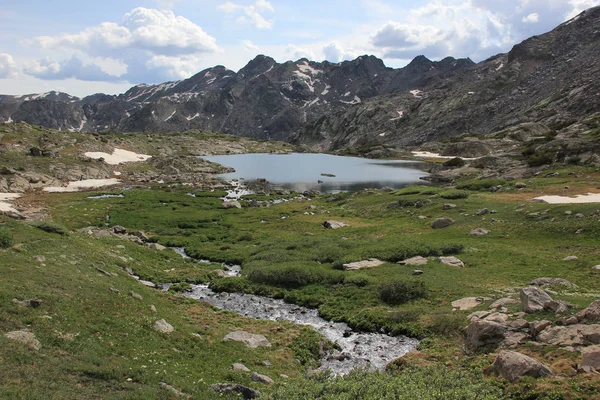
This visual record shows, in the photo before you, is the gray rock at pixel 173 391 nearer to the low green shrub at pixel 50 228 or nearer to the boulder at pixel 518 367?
the boulder at pixel 518 367

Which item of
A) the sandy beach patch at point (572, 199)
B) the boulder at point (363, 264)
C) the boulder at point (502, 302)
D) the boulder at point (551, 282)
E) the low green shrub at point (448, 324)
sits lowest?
the boulder at point (363, 264)

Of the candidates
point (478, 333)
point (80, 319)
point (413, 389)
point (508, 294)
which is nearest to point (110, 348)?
point (80, 319)

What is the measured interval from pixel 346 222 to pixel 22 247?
41.1 metres

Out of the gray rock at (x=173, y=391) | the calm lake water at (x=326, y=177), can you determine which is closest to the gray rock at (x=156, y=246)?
the gray rock at (x=173, y=391)

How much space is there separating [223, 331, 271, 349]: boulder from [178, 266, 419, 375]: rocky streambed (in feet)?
11.6

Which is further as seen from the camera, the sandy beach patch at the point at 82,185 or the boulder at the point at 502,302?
the sandy beach patch at the point at 82,185

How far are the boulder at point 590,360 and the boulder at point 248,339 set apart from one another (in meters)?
14.9

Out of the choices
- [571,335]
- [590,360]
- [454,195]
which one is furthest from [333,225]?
[590,360]

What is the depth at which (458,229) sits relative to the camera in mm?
45188

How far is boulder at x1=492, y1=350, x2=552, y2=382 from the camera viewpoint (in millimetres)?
15324

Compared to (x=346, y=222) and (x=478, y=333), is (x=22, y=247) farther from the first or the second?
(x=346, y=222)

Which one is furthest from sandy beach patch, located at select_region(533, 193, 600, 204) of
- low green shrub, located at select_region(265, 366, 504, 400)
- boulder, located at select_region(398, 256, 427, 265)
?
low green shrub, located at select_region(265, 366, 504, 400)

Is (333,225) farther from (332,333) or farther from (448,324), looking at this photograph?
(448,324)

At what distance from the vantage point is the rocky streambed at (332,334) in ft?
73.6
